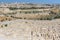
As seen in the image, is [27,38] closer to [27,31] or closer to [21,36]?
[21,36]

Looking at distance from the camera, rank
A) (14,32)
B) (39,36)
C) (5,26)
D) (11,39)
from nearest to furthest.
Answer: (11,39)
(39,36)
(14,32)
(5,26)

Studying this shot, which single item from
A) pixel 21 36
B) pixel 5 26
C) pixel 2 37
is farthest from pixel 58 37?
pixel 5 26

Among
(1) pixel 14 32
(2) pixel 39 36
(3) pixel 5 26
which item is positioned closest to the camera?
(2) pixel 39 36

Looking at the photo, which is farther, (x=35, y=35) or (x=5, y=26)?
(x=5, y=26)

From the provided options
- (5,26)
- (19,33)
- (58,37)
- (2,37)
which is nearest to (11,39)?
(2,37)

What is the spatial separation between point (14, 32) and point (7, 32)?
1.30 ft

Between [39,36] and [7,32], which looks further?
[7,32]

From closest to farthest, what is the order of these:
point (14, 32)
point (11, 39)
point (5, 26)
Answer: point (11, 39), point (14, 32), point (5, 26)

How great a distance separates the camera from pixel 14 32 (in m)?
13.0

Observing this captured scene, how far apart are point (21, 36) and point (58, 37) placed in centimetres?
193

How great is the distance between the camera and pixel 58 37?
12.1m

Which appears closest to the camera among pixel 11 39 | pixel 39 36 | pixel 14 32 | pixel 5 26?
pixel 11 39

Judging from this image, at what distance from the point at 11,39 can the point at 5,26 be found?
3.90m

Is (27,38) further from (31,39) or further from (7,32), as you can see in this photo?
(7,32)
